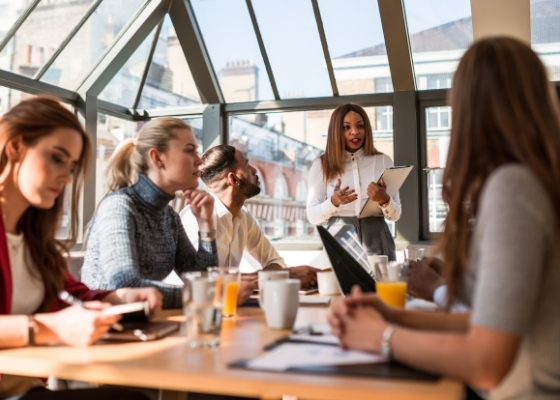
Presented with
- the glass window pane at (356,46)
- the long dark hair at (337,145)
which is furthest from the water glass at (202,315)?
the glass window pane at (356,46)

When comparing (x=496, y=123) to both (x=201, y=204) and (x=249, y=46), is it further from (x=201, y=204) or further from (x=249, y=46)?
(x=249, y=46)

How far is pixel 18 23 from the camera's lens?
4.38 meters

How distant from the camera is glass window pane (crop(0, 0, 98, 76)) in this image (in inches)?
176

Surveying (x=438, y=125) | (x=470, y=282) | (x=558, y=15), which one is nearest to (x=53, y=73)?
(x=438, y=125)

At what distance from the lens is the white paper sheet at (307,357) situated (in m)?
0.96

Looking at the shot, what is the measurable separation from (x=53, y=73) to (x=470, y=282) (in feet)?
15.3

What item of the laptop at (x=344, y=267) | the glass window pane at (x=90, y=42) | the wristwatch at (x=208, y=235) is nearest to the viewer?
the laptop at (x=344, y=267)

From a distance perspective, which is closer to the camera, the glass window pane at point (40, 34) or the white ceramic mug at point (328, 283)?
the white ceramic mug at point (328, 283)

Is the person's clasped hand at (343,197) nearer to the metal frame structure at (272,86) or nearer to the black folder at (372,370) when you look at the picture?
the metal frame structure at (272,86)

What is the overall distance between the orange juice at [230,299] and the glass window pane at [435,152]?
396 cm

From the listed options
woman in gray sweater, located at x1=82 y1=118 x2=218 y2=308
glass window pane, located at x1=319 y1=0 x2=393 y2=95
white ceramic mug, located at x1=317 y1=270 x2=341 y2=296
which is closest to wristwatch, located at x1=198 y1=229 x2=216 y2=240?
woman in gray sweater, located at x1=82 y1=118 x2=218 y2=308

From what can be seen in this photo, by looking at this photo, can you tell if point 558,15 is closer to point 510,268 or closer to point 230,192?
point 230,192

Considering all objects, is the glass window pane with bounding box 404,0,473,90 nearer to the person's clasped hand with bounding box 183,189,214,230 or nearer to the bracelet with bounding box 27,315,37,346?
the person's clasped hand with bounding box 183,189,214,230

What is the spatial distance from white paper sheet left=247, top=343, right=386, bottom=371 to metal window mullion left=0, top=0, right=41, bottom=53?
414cm
